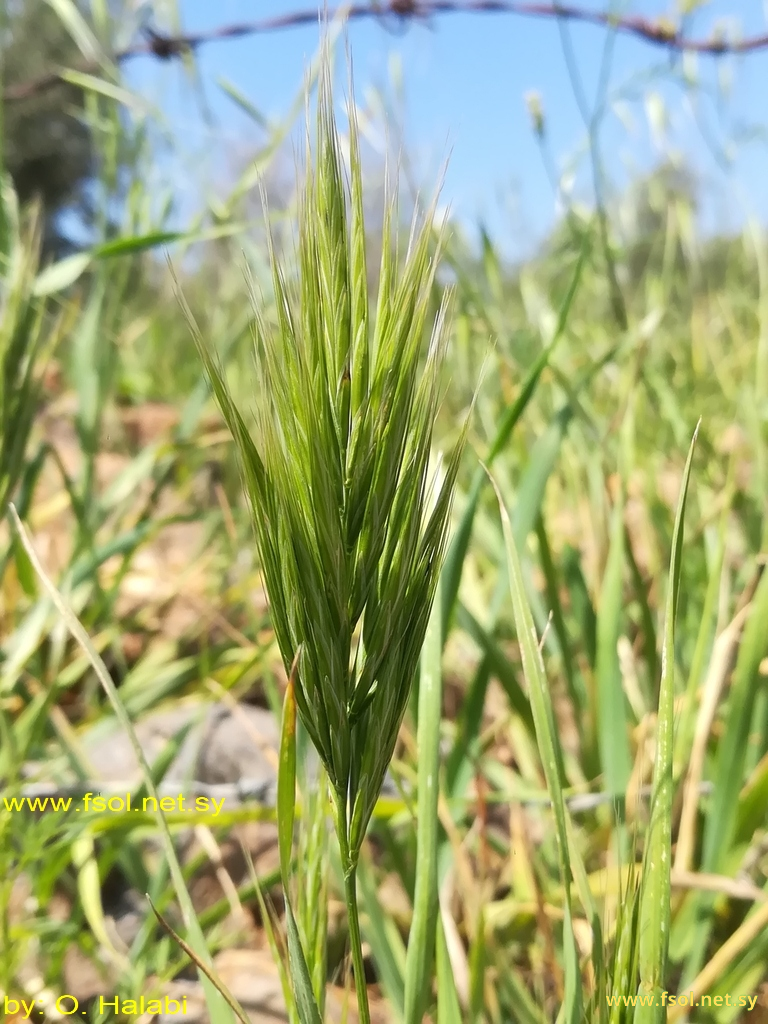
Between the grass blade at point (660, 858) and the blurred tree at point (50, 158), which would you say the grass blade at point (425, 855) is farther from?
the blurred tree at point (50, 158)

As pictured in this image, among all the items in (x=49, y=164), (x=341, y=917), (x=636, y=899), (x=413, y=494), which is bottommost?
(x=341, y=917)

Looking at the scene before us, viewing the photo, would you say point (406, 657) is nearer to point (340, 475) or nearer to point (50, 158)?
point (340, 475)

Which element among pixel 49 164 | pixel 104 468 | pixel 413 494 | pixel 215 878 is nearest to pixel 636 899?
pixel 413 494

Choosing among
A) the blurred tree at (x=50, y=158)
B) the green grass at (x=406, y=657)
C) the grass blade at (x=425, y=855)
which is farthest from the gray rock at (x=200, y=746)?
the blurred tree at (x=50, y=158)

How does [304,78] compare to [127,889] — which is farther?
[127,889]

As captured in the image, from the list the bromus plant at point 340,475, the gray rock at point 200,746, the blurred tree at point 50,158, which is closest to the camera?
the bromus plant at point 340,475

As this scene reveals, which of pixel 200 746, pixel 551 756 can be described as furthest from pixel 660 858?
pixel 200 746

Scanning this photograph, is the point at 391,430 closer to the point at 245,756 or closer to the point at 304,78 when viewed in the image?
Answer: the point at 304,78

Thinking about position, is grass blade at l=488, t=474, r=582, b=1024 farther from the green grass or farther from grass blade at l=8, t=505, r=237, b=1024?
grass blade at l=8, t=505, r=237, b=1024
